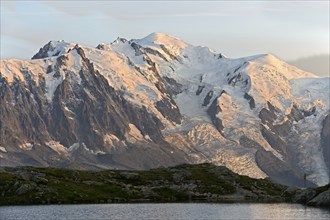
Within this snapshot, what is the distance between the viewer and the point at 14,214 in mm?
198500

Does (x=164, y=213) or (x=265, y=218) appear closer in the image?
(x=265, y=218)

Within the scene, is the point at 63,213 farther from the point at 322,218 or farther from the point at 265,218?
the point at 322,218

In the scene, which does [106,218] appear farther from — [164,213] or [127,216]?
[164,213]

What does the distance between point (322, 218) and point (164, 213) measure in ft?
148

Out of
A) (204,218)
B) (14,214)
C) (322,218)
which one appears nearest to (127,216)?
(204,218)

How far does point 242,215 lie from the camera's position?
19488 centimetres

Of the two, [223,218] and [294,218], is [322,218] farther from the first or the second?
[223,218]

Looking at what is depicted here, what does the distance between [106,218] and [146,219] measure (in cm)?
1131

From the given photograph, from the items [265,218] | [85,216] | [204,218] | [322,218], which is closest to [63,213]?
[85,216]

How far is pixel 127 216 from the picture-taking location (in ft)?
619

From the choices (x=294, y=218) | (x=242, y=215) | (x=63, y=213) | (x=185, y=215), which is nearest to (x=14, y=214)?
(x=63, y=213)

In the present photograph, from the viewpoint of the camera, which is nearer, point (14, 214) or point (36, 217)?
point (36, 217)

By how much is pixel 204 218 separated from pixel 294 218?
79.8 feet

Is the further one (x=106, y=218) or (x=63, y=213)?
(x=63, y=213)
